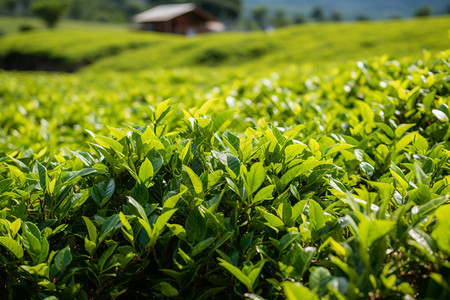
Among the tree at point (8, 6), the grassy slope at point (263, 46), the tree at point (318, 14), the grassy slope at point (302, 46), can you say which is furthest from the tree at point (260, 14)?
the grassy slope at point (302, 46)

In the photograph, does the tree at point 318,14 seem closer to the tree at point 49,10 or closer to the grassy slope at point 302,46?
the tree at point 49,10

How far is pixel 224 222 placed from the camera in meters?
1.26

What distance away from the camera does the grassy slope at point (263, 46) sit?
2194 cm

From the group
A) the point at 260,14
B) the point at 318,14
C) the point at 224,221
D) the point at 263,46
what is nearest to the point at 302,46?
the point at 263,46

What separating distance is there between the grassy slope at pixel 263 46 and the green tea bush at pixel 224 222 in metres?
18.8

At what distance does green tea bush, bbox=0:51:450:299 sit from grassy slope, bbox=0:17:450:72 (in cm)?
1880

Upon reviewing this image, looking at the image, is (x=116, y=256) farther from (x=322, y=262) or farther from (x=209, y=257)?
(x=322, y=262)

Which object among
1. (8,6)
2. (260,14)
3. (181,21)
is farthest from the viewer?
(260,14)

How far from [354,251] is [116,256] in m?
0.79

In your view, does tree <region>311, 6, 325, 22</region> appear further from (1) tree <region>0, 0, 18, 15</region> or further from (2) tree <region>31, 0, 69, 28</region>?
(1) tree <region>0, 0, 18, 15</region>

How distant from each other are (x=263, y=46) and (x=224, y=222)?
2704 centimetres

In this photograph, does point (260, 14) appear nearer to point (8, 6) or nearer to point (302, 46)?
point (8, 6)

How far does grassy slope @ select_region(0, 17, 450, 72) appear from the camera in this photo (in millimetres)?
21938

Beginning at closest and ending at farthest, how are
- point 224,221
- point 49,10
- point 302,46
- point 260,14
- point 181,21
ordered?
point 224,221 < point 302,46 < point 181,21 < point 49,10 < point 260,14
